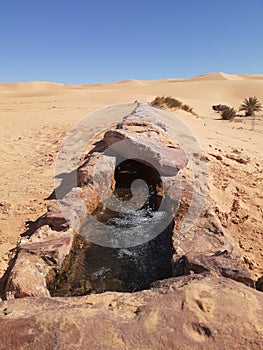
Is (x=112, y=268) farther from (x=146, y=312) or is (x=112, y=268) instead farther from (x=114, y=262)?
(x=146, y=312)

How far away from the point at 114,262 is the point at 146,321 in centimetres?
157

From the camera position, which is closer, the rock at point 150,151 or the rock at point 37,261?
the rock at point 37,261

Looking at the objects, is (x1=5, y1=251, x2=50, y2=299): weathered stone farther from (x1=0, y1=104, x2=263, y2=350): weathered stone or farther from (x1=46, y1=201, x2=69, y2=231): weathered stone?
(x1=46, y1=201, x2=69, y2=231): weathered stone

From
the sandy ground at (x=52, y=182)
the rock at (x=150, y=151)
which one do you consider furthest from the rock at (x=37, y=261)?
the rock at (x=150, y=151)

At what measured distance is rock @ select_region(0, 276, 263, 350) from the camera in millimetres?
1646

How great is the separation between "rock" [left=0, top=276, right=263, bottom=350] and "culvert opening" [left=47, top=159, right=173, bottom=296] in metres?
0.91

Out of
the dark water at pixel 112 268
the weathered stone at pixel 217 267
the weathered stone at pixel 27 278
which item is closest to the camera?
→ the weathered stone at pixel 217 267

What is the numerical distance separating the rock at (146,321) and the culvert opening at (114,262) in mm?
914

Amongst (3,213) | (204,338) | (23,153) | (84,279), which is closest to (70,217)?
(84,279)

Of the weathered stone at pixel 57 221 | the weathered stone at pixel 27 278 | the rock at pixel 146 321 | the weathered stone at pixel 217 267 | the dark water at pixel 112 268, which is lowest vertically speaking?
the dark water at pixel 112 268

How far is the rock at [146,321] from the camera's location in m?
1.65

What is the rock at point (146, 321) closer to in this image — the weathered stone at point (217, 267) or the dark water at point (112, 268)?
the weathered stone at point (217, 267)

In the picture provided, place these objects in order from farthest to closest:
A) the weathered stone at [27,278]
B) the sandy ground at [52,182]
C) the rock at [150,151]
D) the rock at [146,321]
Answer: the rock at [150,151], the sandy ground at [52,182], the weathered stone at [27,278], the rock at [146,321]

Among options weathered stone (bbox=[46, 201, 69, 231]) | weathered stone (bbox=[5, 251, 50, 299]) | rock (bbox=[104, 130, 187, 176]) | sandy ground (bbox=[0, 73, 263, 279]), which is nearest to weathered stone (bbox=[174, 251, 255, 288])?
sandy ground (bbox=[0, 73, 263, 279])
